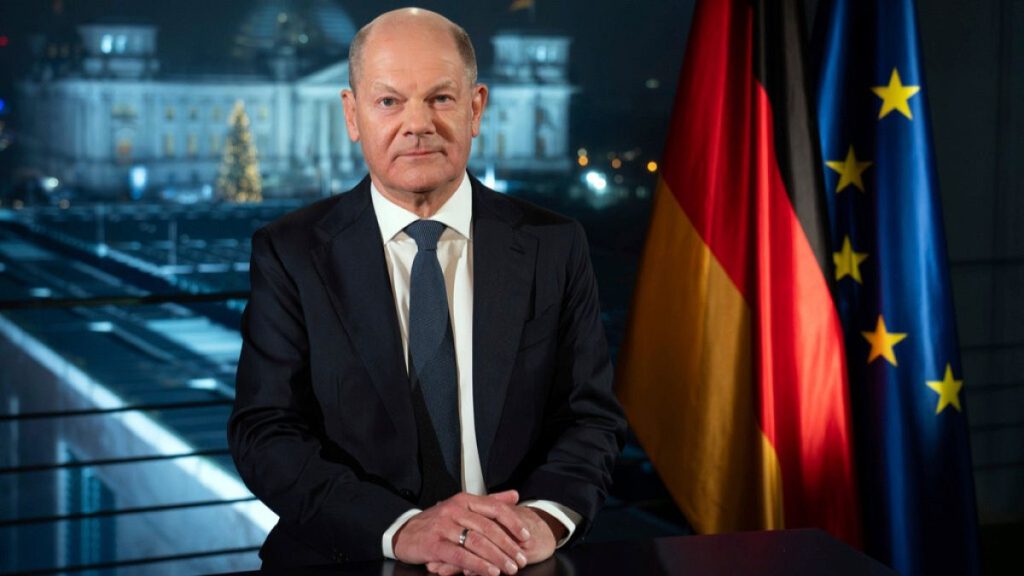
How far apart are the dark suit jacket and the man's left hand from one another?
0.16 ft

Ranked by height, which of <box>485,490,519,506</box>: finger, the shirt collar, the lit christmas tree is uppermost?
the lit christmas tree

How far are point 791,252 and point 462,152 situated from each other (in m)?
→ 1.09

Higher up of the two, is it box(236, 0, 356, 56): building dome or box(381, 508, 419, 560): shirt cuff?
box(236, 0, 356, 56): building dome

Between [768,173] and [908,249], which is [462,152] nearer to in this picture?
[768,173]

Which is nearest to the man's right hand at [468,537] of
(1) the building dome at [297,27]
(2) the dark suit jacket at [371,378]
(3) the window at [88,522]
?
(2) the dark suit jacket at [371,378]

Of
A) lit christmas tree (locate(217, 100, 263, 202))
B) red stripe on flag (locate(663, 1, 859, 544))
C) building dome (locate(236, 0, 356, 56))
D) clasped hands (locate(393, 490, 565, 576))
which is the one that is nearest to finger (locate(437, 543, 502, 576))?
clasped hands (locate(393, 490, 565, 576))

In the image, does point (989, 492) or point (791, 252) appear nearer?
point (791, 252)

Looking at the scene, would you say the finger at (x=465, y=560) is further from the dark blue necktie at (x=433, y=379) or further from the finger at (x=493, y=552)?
the dark blue necktie at (x=433, y=379)

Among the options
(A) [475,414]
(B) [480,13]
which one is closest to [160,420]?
(B) [480,13]

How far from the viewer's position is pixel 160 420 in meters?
17.8

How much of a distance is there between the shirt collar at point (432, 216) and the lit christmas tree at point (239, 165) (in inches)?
220

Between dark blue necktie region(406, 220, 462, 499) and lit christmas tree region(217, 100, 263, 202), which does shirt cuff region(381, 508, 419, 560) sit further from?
lit christmas tree region(217, 100, 263, 202)

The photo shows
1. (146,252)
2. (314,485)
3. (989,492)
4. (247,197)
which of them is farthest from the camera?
(146,252)

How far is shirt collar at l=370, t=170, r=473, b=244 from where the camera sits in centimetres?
129
